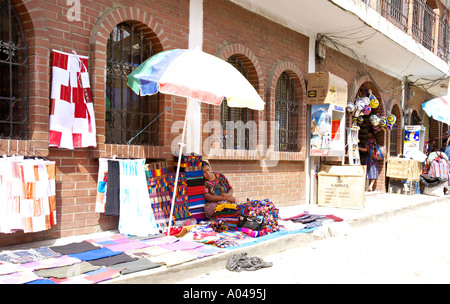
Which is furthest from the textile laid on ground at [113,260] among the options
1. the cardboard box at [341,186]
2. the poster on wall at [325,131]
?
→ the cardboard box at [341,186]

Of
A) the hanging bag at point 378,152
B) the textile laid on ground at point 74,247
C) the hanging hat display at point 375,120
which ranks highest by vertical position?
the hanging hat display at point 375,120

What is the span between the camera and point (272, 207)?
19.2ft

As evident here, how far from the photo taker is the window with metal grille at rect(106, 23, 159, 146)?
530 centimetres

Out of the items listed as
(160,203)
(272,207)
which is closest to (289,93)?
(272,207)

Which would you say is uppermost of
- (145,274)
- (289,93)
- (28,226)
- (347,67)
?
(347,67)

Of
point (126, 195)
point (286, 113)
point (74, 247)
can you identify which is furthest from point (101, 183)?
point (286, 113)

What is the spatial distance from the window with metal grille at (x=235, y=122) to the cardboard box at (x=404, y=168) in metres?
6.52

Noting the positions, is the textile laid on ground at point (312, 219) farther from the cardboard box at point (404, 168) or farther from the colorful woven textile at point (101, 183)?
the cardboard box at point (404, 168)

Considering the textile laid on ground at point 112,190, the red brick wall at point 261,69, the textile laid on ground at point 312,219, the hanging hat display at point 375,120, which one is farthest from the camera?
the hanging hat display at point 375,120

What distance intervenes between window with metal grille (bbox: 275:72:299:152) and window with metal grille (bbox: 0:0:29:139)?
16.7 ft

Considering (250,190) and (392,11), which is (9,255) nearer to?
(250,190)

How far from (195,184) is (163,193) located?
0.63 meters

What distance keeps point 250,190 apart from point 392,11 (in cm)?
776

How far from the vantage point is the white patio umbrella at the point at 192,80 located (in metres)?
4.30
